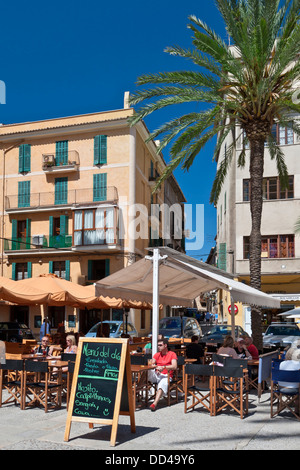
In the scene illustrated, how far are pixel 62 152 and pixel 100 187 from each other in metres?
4.34

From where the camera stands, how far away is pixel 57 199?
126 ft

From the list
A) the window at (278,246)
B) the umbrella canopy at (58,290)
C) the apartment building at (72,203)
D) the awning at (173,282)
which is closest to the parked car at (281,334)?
the awning at (173,282)

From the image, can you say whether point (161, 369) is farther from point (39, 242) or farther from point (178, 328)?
point (39, 242)

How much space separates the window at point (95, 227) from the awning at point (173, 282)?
18.3 m

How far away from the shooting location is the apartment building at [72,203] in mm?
36188

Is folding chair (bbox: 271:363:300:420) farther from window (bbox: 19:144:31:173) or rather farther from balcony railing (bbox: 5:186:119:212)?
window (bbox: 19:144:31:173)

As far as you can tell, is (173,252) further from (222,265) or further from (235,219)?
(222,265)

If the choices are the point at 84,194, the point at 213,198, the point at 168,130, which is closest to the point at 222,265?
the point at 84,194

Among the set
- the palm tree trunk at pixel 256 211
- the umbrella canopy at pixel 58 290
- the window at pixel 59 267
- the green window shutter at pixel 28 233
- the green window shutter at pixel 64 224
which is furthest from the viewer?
the green window shutter at pixel 28 233

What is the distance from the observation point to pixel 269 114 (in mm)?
15695

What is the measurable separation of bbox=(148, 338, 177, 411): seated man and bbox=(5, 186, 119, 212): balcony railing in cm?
2605

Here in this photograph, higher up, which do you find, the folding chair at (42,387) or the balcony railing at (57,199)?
the balcony railing at (57,199)

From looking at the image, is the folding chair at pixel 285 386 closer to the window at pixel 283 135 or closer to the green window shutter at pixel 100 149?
the window at pixel 283 135
